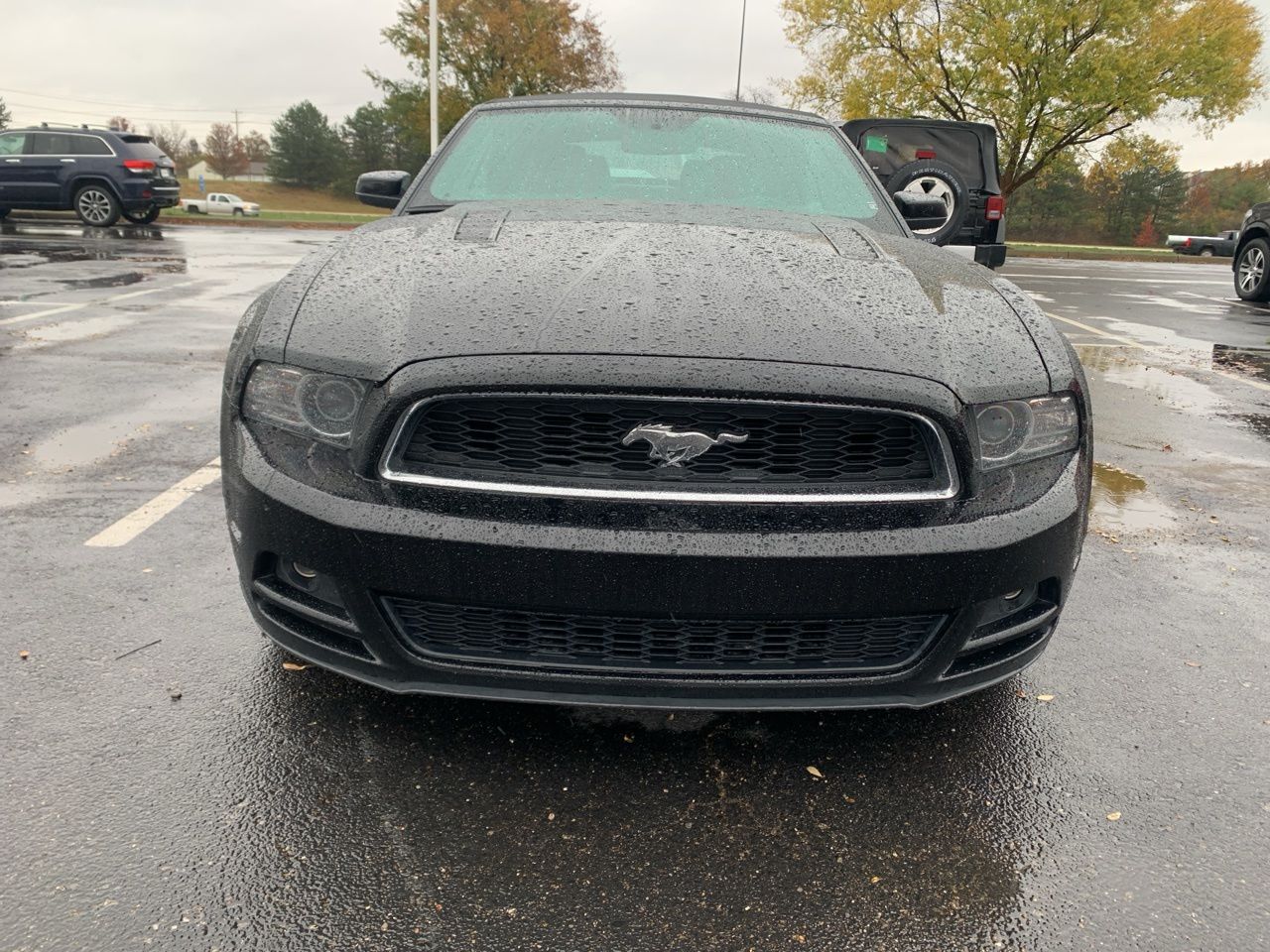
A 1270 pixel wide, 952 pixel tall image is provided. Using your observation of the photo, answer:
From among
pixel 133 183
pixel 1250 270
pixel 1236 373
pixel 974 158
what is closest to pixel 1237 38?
pixel 1250 270

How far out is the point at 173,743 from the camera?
2.17m

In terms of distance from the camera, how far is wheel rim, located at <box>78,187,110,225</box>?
1850cm

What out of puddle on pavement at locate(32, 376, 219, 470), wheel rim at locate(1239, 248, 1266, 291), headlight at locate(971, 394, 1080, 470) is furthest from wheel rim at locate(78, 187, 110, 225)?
headlight at locate(971, 394, 1080, 470)

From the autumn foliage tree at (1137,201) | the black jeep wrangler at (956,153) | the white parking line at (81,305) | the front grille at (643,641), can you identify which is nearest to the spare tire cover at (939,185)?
the black jeep wrangler at (956,153)

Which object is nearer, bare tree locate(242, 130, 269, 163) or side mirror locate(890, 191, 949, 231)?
side mirror locate(890, 191, 949, 231)

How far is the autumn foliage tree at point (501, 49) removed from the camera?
40719 millimetres

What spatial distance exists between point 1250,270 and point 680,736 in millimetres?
14805

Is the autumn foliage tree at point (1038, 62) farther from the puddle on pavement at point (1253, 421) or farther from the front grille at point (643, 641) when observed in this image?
the front grille at point (643, 641)

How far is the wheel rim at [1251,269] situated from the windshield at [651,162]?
12.5m

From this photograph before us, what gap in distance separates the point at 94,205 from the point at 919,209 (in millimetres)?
19289

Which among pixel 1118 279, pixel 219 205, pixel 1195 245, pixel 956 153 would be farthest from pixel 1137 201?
pixel 956 153

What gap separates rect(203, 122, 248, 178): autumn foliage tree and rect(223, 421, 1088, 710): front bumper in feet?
315

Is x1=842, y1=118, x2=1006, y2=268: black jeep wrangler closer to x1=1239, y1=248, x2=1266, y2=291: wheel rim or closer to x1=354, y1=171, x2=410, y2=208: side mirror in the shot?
x1=1239, y1=248, x2=1266, y2=291: wheel rim

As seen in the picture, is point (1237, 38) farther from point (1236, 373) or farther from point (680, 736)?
point (680, 736)
